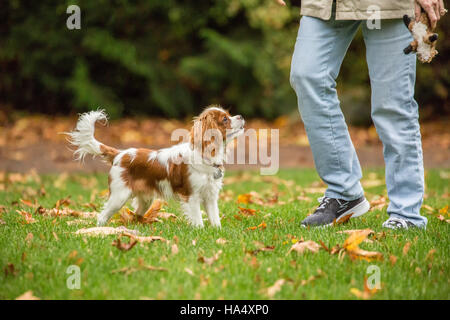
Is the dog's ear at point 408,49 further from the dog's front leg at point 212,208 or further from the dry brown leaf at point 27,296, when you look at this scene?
the dry brown leaf at point 27,296

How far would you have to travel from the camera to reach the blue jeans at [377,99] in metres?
3.79

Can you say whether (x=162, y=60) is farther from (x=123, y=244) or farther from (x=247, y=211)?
(x=123, y=244)

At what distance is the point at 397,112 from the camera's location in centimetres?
385

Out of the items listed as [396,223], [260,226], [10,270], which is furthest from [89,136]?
[396,223]

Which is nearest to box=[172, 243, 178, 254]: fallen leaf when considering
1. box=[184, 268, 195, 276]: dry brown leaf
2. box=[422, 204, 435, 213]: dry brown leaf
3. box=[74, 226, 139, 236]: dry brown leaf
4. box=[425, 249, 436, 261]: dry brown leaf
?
box=[184, 268, 195, 276]: dry brown leaf

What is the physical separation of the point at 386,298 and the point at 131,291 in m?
1.27

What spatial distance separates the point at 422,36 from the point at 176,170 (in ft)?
6.87

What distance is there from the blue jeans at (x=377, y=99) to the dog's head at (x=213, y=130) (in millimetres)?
725

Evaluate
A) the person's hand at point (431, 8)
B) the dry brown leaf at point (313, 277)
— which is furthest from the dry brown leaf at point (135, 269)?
the person's hand at point (431, 8)

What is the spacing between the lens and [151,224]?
14.0 feet

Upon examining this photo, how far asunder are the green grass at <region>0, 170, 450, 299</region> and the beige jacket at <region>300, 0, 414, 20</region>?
1.50 m

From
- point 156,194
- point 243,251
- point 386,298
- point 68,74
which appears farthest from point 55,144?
point 386,298

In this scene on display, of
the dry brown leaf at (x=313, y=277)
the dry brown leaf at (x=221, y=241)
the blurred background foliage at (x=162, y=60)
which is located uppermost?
the blurred background foliage at (x=162, y=60)

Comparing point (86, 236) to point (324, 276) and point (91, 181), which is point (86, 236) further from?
point (91, 181)
